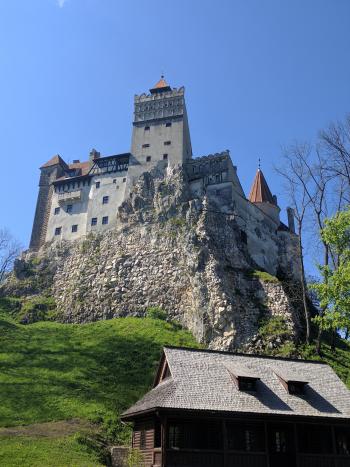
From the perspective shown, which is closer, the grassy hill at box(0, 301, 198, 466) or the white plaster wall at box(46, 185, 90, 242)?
the grassy hill at box(0, 301, 198, 466)

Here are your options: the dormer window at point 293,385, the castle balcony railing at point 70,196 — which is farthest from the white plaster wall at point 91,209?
the dormer window at point 293,385

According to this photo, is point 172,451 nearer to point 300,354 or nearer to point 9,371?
point 9,371

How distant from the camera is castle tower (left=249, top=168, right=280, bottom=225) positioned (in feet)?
218

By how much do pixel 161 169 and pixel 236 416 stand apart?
45.3 metres

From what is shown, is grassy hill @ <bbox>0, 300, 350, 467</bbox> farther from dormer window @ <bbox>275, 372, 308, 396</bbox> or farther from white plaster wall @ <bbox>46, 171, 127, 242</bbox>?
white plaster wall @ <bbox>46, 171, 127, 242</bbox>

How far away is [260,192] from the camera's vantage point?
6819 centimetres

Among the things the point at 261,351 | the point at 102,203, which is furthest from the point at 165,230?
the point at 261,351

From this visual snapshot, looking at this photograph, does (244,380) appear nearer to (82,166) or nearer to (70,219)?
(70,219)

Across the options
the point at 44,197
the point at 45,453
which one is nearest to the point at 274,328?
the point at 45,453

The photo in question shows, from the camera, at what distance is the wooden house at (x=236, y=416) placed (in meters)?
22.9

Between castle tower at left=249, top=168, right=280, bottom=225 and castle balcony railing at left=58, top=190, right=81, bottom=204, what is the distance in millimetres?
24957

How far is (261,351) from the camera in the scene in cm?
4272

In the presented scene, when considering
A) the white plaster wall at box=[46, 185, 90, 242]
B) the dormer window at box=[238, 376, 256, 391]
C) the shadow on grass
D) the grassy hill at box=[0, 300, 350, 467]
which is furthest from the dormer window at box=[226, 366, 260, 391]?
the white plaster wall at box=[46, 185, 90, 242]

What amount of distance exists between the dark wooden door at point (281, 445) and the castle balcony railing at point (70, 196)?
4995 cm
